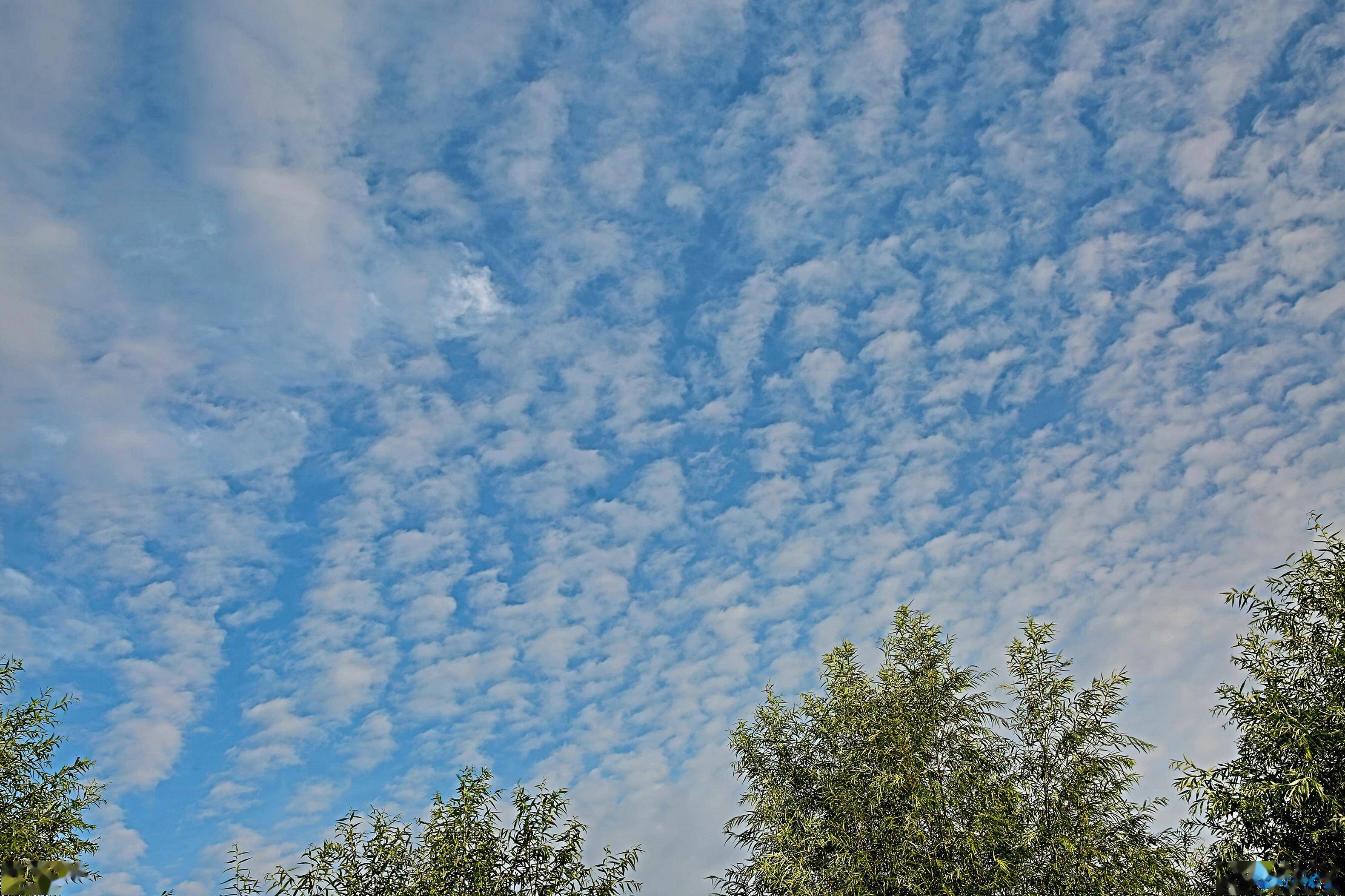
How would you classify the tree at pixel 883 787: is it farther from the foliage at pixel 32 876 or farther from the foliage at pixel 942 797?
the foliage at pixel 32 876

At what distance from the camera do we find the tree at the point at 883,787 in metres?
17.3

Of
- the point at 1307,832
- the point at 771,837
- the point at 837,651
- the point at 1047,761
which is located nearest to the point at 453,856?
the point at 771,837

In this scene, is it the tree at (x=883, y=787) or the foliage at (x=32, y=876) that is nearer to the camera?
the foliage at (x=32, y=876)

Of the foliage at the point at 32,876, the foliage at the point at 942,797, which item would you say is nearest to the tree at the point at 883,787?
the foliage at the point at 942,797

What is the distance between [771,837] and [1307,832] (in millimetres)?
9500

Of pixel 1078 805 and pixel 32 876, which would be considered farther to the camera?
pixel 1078 805

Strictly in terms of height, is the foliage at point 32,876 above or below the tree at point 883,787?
below

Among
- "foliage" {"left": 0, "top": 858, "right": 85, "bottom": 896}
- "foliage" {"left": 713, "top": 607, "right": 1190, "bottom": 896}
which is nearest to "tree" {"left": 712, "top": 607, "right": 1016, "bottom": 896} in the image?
"foliage" {"left": 713, "top": 607, "right": 1190, "bottom": 896}

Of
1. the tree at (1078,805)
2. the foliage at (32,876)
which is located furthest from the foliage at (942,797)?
the foliage at (32,876)

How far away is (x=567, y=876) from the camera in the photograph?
59.9 ft

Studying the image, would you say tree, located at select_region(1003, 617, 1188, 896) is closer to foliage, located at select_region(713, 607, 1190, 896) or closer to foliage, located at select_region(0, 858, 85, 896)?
foliage, located at select_region(713, 607, 1190, 896)

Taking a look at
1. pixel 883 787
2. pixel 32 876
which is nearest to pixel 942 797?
pixel 883 787

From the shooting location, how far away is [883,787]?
17.8 meters

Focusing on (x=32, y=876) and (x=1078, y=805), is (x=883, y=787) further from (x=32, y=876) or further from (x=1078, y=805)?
(x=32, y=876)
